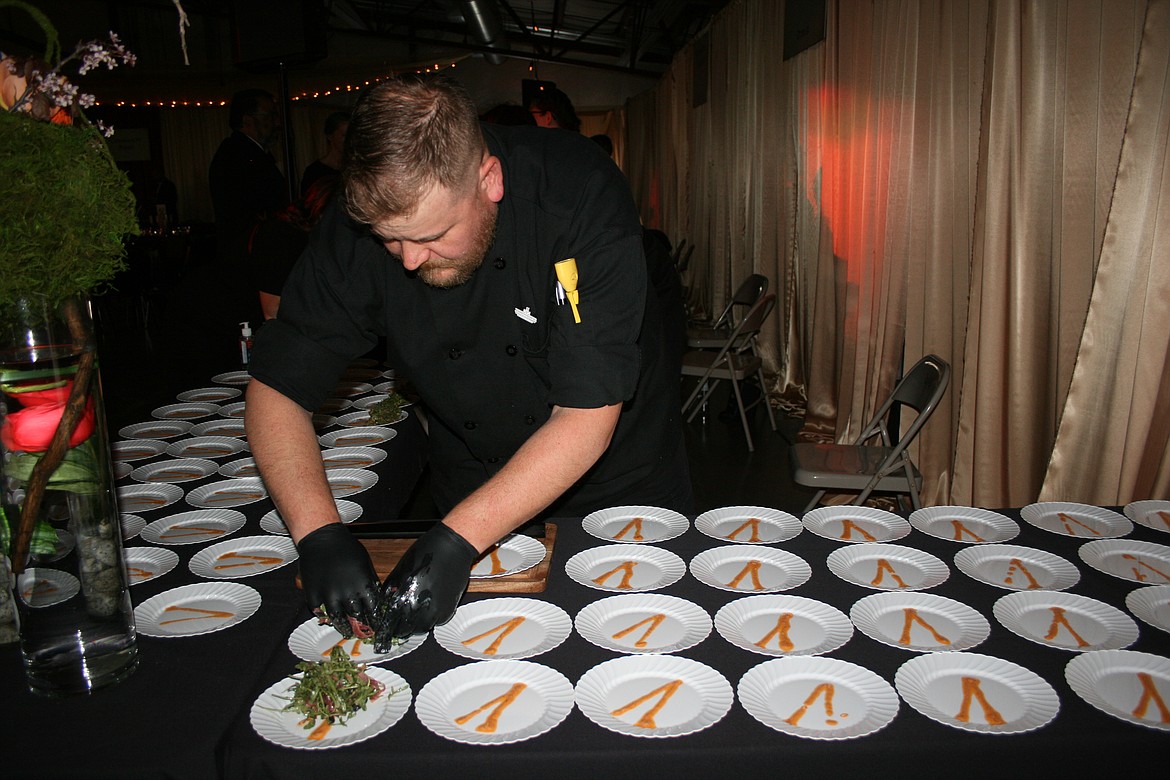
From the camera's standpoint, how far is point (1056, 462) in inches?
98.5

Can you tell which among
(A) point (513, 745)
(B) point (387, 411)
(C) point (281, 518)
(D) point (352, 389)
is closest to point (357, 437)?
(B) point (387, 411)

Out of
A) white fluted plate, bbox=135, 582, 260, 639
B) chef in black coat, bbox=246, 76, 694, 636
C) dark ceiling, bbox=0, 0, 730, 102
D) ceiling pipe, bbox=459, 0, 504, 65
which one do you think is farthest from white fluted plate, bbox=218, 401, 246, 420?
ceiling pipe, bbox=459, 0, 504, 65

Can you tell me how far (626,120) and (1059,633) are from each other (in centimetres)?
1277

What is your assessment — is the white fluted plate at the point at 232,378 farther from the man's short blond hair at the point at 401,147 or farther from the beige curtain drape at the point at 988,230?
the beige curtain drape at the point at 988,230

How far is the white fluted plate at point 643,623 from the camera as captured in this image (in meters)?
1.05

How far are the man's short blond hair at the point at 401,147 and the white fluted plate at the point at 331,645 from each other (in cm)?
58

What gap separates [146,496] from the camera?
5.46ft

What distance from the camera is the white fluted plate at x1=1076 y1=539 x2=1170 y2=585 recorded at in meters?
1.24

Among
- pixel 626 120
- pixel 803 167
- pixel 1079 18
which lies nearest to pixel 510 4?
pixel 626 120

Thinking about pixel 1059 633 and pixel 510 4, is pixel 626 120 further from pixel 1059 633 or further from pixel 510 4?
pixel 1059 633

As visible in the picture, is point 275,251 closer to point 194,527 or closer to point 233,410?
point 233,410

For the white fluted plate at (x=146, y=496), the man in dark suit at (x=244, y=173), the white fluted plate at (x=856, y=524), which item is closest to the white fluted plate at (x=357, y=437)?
the white fluted plate at (x=146, y=496)

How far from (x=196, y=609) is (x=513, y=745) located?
601mm

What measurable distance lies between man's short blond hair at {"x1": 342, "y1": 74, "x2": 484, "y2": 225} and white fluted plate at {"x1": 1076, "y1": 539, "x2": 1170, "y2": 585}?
117 centimetres
